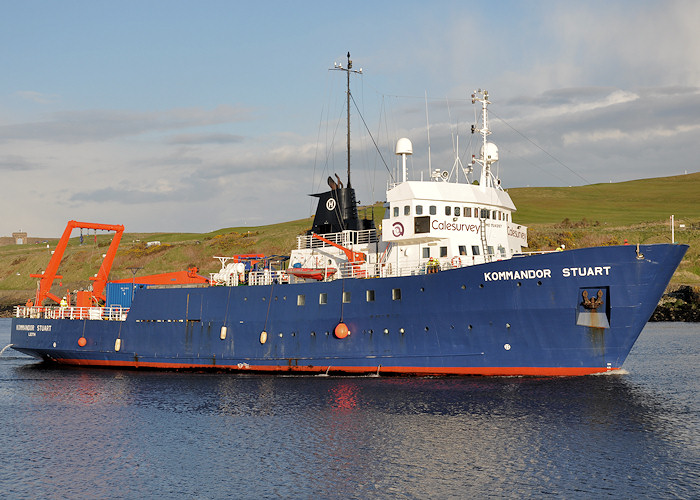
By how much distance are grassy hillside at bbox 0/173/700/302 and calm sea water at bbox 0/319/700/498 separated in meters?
54.0

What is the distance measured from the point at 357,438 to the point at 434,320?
8.76 m

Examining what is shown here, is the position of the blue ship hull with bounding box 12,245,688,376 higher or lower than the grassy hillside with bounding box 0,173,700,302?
lower

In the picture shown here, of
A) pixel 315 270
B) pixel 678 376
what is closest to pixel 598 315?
pixel 678 376

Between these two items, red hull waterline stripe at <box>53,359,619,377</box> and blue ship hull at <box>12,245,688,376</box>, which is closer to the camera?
blue ship hull at <box>12,245,688,376</box>

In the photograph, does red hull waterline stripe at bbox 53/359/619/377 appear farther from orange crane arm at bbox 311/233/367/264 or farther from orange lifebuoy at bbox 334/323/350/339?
orange crane arm at bbox 311/233/367/264

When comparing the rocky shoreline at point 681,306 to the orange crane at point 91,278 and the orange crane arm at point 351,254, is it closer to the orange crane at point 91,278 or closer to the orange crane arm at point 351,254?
the orange crane arm at point 351,254

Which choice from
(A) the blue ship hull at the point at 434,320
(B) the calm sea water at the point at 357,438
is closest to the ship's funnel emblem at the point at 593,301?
(A) the blue ship hull at the point at 434,320

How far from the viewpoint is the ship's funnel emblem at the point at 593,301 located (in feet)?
83.8

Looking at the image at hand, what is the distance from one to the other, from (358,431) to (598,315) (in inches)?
424

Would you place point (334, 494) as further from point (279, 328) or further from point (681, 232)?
point (681, 232)

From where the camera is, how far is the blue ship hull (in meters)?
25.6

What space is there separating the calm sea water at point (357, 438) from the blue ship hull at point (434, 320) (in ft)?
3.43

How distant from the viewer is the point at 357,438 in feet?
67.6

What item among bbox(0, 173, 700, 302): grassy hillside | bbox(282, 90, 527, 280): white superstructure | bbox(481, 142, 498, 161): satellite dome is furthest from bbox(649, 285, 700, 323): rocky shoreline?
bbox(481, 142, 498, 161): satellite dome
